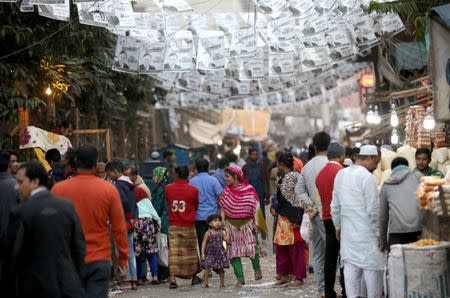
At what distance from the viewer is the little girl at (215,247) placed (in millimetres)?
13820

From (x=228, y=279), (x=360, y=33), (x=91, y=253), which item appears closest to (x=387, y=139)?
(x=360, y=33)

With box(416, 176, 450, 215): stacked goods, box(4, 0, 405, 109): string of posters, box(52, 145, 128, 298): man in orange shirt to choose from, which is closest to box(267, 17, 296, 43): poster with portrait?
box(4, 0, 405, 109): string of posters

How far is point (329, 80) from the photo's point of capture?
93.7 feet

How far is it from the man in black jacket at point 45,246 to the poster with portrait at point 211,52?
34.1 feet

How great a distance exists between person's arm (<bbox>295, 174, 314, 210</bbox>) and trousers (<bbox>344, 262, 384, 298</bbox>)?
1.88 metres

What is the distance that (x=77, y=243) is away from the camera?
24.3 ft

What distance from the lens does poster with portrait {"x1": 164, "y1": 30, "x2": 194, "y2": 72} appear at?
17.8 metres

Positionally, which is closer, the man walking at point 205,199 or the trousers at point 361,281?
the trousers at point 361,281

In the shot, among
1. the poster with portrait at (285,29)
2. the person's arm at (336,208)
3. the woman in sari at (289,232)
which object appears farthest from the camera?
the poster with portrait at (285,29)

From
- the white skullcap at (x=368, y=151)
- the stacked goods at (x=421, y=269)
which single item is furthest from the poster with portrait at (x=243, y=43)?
the stacked goods at (x=421, y=269)

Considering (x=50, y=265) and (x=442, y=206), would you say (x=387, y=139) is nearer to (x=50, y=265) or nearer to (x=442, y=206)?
(x=442, y=206)

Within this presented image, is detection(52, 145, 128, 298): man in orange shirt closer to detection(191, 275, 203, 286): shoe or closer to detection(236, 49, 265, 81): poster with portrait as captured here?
detection(191, 275, 203, 286): shoe

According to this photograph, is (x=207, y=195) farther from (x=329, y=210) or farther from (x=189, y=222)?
(x=329, y=210)

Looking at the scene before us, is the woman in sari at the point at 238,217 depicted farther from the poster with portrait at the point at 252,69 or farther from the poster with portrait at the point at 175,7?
the poster with portrait at the point at 252,69
